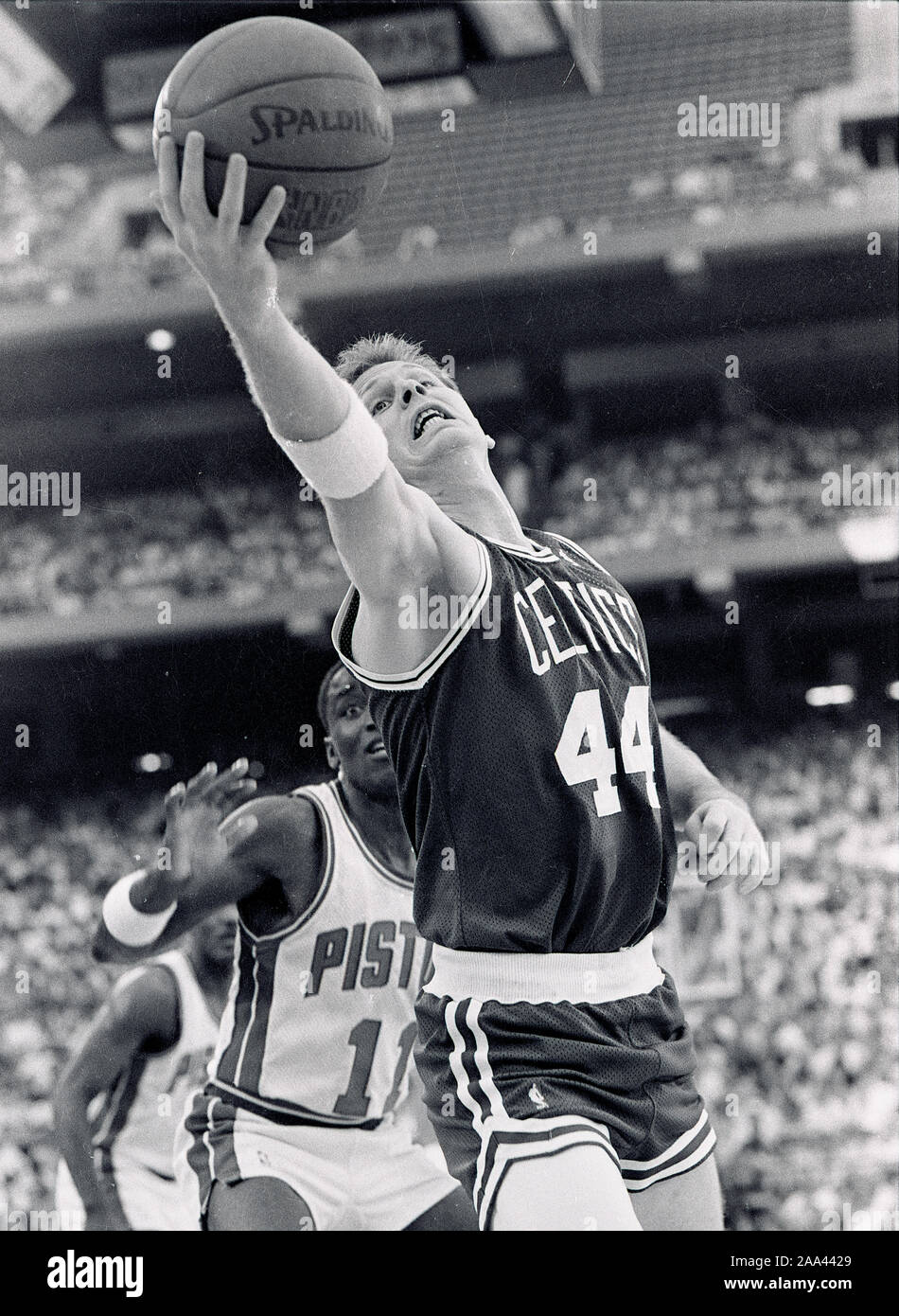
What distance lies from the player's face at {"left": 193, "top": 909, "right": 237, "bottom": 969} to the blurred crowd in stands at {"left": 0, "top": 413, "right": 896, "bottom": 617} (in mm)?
853

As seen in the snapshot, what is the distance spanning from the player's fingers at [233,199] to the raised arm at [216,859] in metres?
1.40

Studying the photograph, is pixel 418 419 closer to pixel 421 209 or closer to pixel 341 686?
pixel 341 686

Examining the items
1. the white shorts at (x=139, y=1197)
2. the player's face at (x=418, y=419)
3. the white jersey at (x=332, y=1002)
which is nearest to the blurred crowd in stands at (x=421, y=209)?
the player's face at (x=418, y=419)

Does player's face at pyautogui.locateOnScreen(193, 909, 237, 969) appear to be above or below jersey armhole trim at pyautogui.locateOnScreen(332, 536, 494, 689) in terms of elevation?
below

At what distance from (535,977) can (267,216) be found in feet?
3.60

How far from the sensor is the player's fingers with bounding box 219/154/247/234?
1.85m

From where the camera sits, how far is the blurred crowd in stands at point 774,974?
3893mm

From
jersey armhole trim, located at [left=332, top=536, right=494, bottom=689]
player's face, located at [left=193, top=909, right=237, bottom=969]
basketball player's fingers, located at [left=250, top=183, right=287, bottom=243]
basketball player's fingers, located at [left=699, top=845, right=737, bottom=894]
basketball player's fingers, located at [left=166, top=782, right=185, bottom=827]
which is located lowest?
player's face, located at [left=193, top=909, right=237, bottom=969]

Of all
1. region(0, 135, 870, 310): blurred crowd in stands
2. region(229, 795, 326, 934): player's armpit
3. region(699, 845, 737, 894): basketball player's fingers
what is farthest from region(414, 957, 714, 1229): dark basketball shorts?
region(0, 135, 870, 310): blurred crowd in stands

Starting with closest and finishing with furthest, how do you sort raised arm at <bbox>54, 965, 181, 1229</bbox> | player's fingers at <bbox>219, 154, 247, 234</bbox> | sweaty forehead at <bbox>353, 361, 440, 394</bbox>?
player's fingers at <bbox>219, 154, 247, 234</bbox> → sweaty forehead at <bbox>353, 361, 440, 394</bbox> → raised arm at <bbox>54, 965, 181, 1229</bbox>

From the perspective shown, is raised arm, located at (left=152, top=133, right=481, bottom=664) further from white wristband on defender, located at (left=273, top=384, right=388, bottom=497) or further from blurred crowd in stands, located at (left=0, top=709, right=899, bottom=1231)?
blurred crowd in stands, located at (left=0, top=709, right=899, bottom=1231)

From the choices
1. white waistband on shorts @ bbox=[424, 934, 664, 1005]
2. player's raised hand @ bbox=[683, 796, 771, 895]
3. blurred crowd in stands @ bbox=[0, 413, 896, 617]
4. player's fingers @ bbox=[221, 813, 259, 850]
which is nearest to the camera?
white waistband on shorts @ bbox=[424, 934, 664, 1005]

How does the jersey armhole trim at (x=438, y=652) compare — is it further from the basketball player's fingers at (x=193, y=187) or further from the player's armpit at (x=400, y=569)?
the basketball player's fingers at (x=193, y=187)

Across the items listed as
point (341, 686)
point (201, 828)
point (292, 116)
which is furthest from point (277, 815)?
point (292, 116)
